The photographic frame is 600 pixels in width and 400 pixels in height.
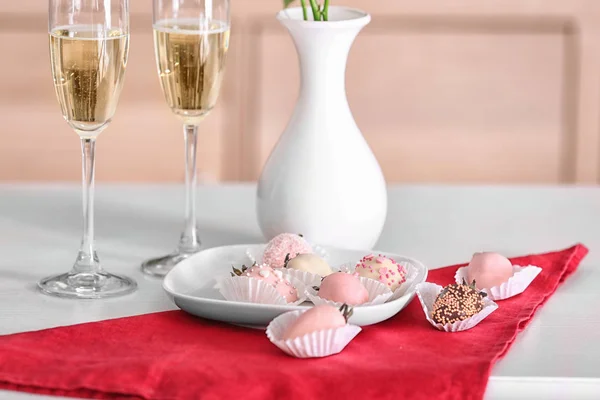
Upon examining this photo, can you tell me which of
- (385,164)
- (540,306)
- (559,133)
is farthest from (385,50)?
(540,306)

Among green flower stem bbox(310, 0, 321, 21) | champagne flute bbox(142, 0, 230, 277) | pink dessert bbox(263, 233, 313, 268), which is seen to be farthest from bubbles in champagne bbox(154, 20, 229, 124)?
pink dessert bbox(263, 233, 313, 268)

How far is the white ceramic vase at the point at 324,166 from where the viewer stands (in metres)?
1.19

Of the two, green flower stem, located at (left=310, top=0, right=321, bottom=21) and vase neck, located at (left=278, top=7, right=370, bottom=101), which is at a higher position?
green flower stem, located at (left=310, top=0, right=321, bottom=21)

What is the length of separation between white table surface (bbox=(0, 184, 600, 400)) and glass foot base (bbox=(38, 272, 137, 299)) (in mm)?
15

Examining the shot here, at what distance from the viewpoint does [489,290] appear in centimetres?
105

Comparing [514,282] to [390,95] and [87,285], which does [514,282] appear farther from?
[390,95]

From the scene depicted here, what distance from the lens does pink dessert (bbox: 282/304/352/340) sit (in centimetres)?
86

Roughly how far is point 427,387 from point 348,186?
0.41 m

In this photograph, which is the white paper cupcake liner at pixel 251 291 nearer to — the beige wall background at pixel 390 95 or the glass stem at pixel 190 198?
the glass stem at pixel 190 198

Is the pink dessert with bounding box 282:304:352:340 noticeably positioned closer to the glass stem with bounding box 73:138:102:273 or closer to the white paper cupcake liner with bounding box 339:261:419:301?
the white paper cupcake liner with bounding box 339:261:419:301

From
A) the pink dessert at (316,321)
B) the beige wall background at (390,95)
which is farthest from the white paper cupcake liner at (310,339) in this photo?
the beige wall background at (390,95)

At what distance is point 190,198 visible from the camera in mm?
1226

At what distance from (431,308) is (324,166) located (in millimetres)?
266

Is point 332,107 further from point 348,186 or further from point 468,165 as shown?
point 468,165
